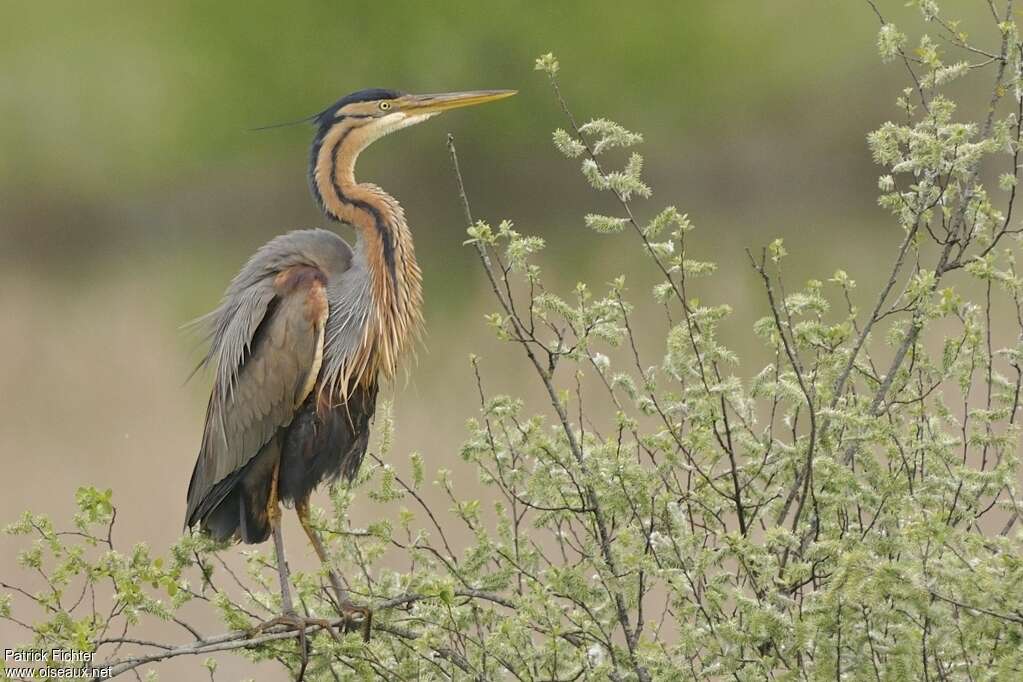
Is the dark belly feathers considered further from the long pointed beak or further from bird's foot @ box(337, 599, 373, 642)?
the long pointed beak

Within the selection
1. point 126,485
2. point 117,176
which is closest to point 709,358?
point 126,485

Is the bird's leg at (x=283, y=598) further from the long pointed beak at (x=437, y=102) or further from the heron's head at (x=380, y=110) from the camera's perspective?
the long pointed beak at (x=437, y=102)

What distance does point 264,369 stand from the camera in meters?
4.75

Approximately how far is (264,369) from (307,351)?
141mm

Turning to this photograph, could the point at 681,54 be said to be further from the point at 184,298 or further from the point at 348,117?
the point at 348,117

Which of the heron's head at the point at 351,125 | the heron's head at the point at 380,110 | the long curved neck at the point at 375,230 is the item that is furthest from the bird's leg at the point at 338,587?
the heron's head at the point at 380,110

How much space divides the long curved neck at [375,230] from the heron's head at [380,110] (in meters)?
0.01

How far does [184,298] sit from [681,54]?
492 inches

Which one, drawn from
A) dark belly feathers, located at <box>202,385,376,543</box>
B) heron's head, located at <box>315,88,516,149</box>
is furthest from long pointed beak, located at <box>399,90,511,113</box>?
dark belly feathers, located at <box>202,385,376,543</box>

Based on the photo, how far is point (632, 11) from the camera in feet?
82.6

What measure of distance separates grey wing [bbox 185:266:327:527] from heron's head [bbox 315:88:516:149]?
54 centimetres

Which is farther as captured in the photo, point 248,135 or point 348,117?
point 248,135

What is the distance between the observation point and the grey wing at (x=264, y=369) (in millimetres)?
4746

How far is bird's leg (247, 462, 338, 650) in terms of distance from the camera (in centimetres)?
408
